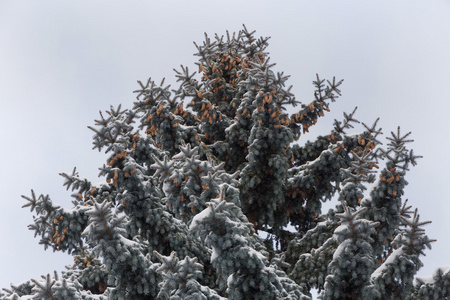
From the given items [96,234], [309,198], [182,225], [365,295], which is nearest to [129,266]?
[96,234]

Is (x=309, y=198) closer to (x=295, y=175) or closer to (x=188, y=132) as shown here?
(x=295, y=175)

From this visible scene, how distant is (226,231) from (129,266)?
184cm

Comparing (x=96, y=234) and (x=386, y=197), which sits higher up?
(x=386, y=197)

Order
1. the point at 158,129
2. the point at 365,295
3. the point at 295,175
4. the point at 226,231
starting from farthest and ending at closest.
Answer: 1. the point at 295,175
2. the point at 158,129
3. the point at 365,295
4. the point at 226,231

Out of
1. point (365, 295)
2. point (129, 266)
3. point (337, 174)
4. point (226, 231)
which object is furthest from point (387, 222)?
point (129, 266)

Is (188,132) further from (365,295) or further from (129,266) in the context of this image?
(365,295)

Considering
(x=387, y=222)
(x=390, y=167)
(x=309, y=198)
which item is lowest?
(x=387, y=222)

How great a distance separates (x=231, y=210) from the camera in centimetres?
697

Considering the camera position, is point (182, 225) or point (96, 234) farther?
point (182, 225)

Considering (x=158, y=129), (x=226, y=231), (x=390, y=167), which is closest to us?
(x=226, y=231)

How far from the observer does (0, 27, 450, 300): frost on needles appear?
6730 millimetres

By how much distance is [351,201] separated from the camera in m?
9.19

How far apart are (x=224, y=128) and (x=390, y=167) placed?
479 centimetres

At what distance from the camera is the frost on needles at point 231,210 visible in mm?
6730
